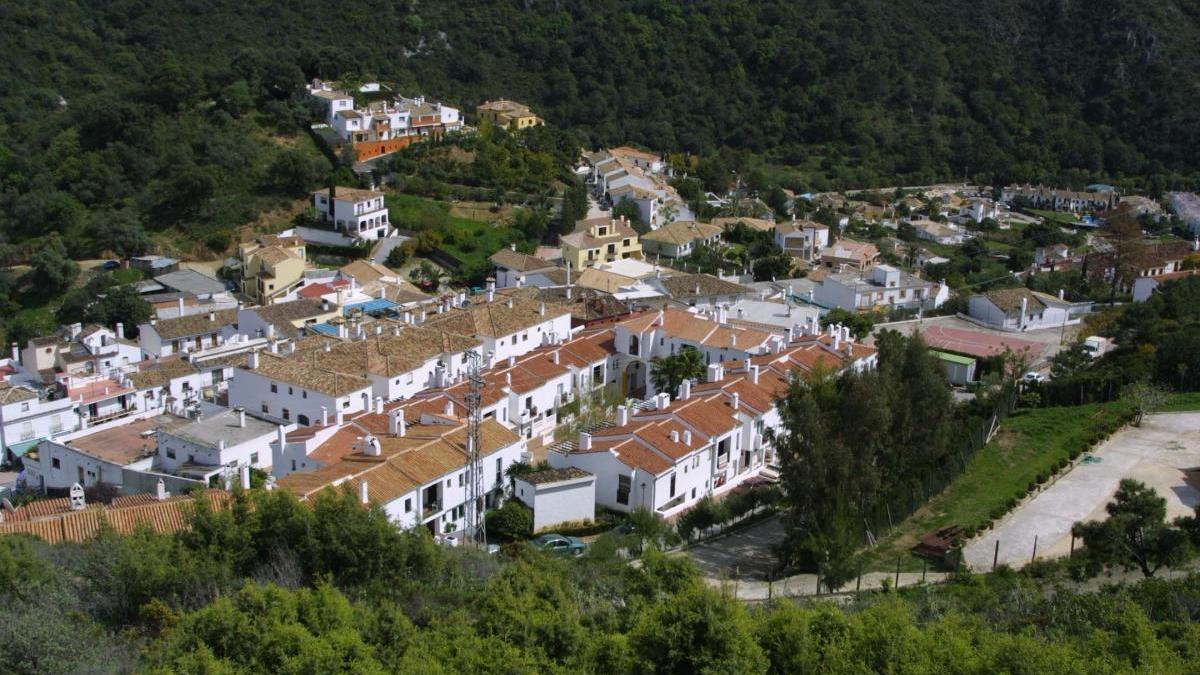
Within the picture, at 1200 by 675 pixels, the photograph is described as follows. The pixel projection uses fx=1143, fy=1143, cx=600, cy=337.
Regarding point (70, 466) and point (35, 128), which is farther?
point (35, 128)

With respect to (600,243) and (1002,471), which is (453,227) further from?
(1002,471)

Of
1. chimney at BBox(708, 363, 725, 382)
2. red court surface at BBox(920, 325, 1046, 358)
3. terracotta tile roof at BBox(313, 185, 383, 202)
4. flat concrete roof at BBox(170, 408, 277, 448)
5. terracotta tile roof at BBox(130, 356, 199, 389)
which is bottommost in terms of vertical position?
terracotta tile roof at BBox(130, 356, 199, 389)

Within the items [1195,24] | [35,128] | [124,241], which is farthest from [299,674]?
[1195,24]

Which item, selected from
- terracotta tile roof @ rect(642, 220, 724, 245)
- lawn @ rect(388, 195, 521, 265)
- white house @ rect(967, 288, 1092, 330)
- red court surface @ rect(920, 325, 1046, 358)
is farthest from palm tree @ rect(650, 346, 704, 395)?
terracotta tile roof @ rect(642, 220, 724, 245)

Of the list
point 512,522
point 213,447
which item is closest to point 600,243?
point 213,447

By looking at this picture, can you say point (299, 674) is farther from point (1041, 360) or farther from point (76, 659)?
point (1041, 360)

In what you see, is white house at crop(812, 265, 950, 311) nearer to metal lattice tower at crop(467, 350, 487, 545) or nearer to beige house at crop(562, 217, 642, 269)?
beige house at crop(562, 217, 642, 269)
